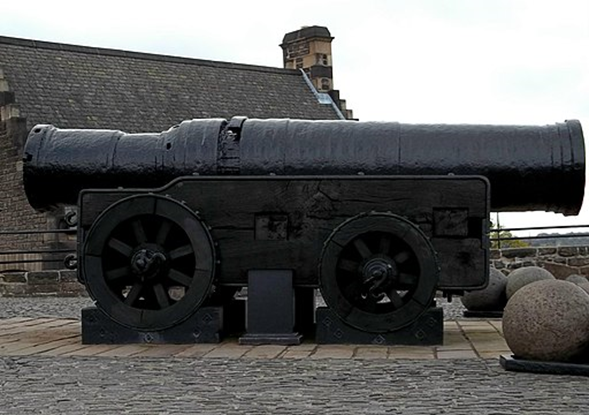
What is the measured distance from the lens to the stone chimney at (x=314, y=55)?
112ft

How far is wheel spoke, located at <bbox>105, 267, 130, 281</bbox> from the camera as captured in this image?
816 cm

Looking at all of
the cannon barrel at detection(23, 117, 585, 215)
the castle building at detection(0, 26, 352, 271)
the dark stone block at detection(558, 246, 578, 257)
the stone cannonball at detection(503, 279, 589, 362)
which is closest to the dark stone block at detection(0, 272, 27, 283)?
the castle building at detection(0, 26, 352, 271)

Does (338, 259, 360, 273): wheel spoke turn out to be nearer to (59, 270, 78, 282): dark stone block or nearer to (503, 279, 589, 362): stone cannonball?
(503, 279, 589, 362): stone cannonball

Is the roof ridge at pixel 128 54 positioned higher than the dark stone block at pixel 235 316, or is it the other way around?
the roof ridge at pixel 128 54

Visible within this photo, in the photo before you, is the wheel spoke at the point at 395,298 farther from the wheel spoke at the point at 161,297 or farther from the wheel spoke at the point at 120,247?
the wheel spoke at the point at 120,247

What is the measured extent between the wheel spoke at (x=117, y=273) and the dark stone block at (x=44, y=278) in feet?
39.4

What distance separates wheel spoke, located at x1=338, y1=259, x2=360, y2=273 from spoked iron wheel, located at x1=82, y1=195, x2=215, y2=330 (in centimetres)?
90

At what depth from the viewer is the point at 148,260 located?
7.98 m

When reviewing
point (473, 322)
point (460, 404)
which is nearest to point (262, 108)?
point (473, 322)

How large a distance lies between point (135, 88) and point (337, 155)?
2137cm

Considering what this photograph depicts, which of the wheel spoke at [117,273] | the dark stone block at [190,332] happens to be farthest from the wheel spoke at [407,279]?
the wheel spoke at [117,273]

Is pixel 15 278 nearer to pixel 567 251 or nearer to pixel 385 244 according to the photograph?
→ pixel 567 251

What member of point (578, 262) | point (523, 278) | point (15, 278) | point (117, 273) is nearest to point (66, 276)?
point (15, 278)

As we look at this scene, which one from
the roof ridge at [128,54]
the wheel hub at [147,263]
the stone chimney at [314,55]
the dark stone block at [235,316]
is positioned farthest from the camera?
the stone chimney at [314,55]
